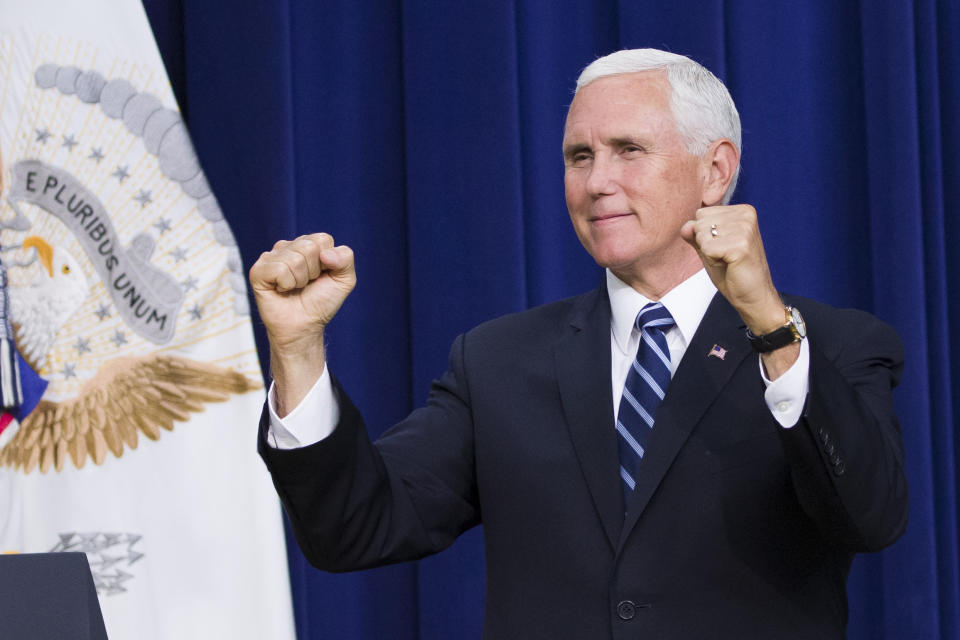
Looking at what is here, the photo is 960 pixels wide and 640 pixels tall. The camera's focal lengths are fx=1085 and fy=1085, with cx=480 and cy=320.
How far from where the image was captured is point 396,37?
2697 millimetres

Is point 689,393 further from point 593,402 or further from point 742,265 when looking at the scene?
point 742,265

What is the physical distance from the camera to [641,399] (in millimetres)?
1439

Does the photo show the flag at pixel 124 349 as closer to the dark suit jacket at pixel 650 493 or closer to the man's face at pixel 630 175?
the dark suit jacket at pixel 650 493

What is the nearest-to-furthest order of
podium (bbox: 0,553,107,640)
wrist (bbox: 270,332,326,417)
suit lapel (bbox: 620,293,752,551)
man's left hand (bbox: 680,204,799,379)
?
1. podium (bbox: 0,553,107,640)
2. man's left hand (bbox: 680,204,799,379)
3. wrist (bbox: 270,332,326,417)
4. suit lapel (bbox: 620,293,752,551)

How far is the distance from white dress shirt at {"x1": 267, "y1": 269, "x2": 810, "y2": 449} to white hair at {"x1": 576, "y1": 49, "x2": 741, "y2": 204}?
0.72 ft

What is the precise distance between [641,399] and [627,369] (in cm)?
8

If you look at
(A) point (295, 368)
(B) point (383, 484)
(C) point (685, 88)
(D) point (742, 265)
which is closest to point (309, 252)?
(A) point (295, 368)

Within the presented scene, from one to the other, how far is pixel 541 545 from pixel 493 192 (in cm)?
127

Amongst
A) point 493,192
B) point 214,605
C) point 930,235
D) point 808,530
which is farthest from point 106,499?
point 930,235

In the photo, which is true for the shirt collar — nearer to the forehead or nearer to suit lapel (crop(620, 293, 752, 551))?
suit lapel (crop(620, 293, 752, 551))

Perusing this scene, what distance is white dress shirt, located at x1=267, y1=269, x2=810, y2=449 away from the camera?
1174mm

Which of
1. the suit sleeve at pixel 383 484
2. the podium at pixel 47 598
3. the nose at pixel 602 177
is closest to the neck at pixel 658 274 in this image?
the nose at pixel 602 177

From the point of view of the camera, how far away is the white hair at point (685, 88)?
1620mm

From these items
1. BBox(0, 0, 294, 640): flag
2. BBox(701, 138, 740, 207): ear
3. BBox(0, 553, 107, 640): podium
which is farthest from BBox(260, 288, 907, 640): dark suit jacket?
BBox(0, 0, 294, 640): flag
